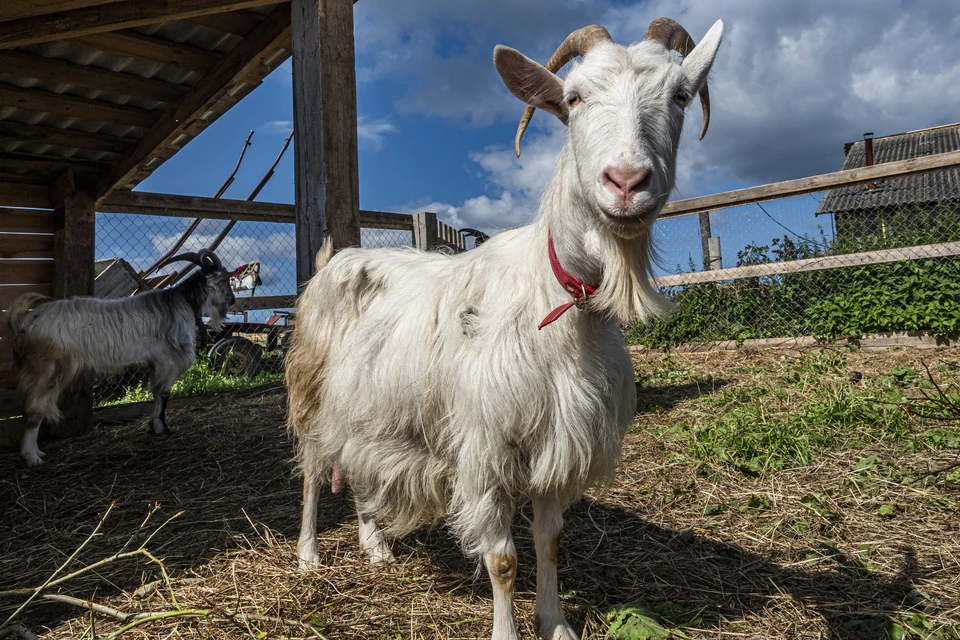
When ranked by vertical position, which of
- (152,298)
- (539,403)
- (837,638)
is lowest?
(837,638)

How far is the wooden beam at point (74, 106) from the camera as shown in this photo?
5.23 meters

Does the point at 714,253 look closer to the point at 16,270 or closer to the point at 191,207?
the point at 191,207

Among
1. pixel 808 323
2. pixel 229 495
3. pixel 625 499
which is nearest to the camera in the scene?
pixel 625 499

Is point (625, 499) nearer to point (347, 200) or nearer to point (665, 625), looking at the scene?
point (665, 625)

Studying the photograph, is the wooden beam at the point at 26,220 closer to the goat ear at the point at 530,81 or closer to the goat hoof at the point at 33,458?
the goat hoof at the point at 33,458

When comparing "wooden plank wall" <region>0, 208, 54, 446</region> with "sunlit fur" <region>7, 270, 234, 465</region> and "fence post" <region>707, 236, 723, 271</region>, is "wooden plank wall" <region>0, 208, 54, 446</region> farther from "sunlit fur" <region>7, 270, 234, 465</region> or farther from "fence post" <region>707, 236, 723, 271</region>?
"fence post" <region>707, 236, 723, 271</region>

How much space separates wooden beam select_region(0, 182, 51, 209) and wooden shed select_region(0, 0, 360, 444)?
0.04ft

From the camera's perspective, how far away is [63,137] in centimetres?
610

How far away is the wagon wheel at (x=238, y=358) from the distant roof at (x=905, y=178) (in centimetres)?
1915

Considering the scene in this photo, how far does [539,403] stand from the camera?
2.15 metres

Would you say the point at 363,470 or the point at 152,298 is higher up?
the point at 152,298

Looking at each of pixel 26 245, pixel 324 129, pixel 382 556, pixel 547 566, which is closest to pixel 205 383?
pixel 26 245

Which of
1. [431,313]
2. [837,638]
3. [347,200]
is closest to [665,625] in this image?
[837,638]

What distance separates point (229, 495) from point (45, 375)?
10.9 ft
